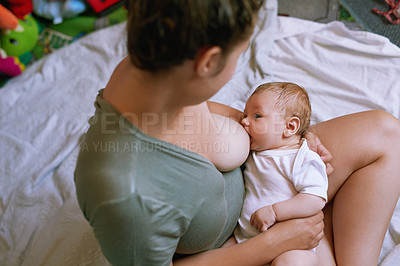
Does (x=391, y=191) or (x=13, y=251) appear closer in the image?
(x=391, y=191)

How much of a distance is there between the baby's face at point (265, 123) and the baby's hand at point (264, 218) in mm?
164

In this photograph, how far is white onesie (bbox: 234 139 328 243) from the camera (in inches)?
34.0

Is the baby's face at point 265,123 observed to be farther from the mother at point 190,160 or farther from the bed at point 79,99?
the bed at point 79,99

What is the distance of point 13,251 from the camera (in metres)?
1.11

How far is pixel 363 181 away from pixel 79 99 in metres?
1.10

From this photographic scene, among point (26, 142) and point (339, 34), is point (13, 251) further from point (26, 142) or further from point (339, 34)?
point (339, 34)

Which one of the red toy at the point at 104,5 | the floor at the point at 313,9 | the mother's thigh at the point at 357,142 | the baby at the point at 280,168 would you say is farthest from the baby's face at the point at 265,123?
the red toy at the point at 104,5

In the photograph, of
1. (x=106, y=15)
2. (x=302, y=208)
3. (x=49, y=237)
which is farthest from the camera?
(x=106, y=15)

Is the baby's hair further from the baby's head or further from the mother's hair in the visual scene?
the mother's hair

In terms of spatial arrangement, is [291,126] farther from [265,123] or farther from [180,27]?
[180,27]

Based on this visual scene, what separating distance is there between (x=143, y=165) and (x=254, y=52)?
0.97 metres

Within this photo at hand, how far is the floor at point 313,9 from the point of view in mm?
1929

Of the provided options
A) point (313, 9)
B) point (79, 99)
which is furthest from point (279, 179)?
point (313, 9)

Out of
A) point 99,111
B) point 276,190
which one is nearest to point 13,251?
point 99,111
